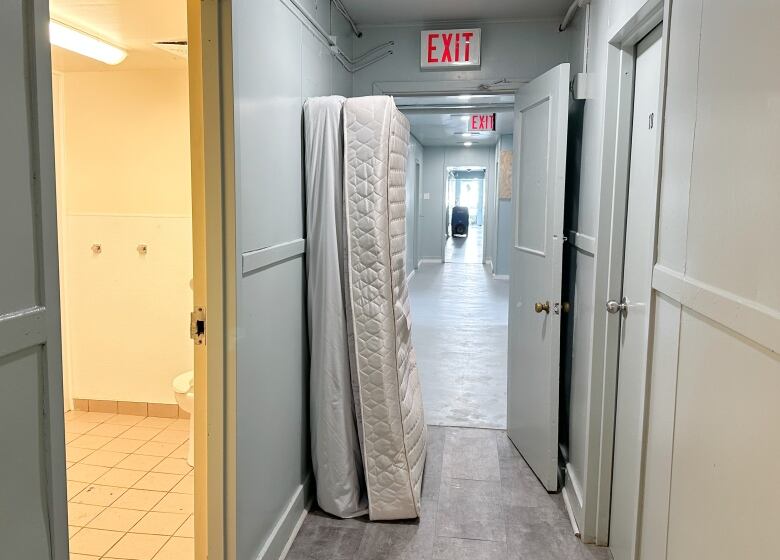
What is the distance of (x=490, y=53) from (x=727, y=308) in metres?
2.55

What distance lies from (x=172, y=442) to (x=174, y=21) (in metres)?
2.21

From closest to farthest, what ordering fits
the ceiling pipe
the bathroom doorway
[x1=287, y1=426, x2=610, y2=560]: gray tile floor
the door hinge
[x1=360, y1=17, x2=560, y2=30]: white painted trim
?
the door hinge < [x1=287, y1=426, x2=610, y2=560]: gray tile floor < the ceiling pipe < [x1=360, y1=17, x2=560, y2=30]: white painted trim < the bathroom doorway

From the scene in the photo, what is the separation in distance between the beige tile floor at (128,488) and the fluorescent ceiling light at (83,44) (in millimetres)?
1878

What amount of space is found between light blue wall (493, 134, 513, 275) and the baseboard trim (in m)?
7.45

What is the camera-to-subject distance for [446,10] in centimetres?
318

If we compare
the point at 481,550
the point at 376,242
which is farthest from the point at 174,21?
the point at 481,550

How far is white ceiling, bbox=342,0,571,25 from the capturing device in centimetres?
305

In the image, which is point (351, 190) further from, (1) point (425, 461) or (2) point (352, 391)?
(1) point (425, 461)

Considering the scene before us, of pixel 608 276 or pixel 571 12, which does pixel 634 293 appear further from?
pixel 571 12

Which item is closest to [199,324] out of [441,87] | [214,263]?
[214,263]

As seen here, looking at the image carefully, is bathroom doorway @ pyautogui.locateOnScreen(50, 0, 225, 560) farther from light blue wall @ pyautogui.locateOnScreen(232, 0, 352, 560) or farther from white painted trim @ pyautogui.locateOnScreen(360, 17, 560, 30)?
white painted trim @ pyautogui.locateOnScreen(360, 17, 560, 30)

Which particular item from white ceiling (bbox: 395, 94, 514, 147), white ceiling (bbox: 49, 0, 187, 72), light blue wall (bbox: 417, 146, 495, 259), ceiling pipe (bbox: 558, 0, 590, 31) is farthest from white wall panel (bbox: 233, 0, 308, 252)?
light blue wall (bbox: 417, 146, 495, 259)

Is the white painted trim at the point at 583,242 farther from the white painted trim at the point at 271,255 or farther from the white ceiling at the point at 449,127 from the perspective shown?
the white ceiling at the point at 449,127

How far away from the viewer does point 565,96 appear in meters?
2.69
